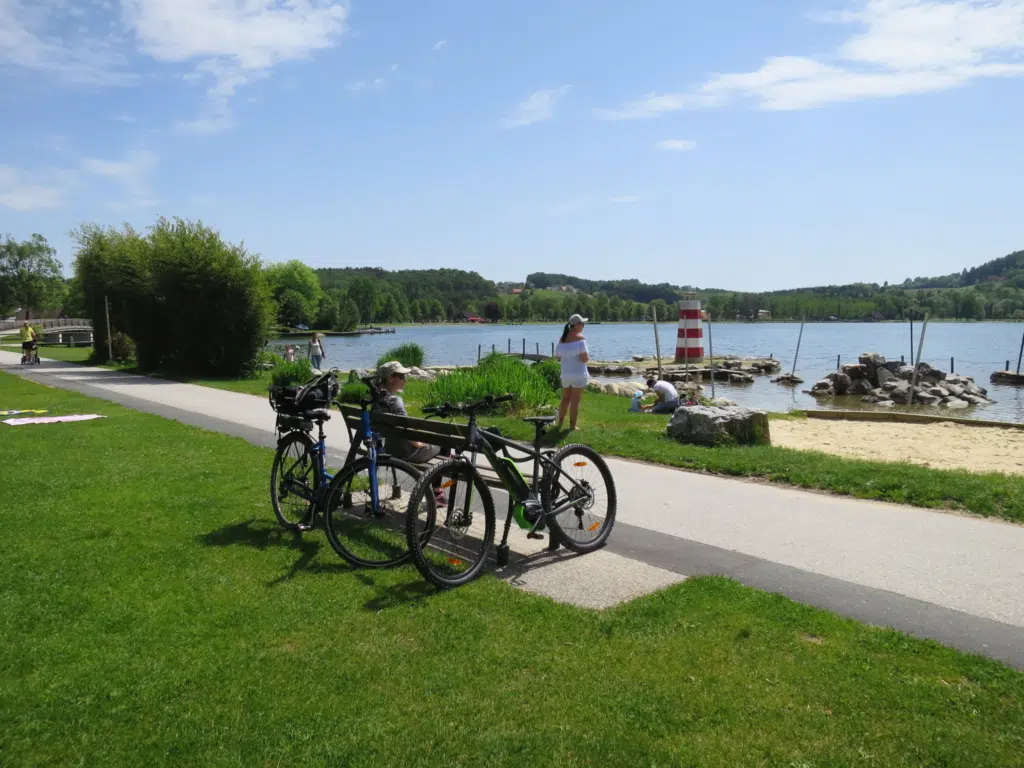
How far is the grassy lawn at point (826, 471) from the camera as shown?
687 cm

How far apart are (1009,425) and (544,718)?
14.9 meters

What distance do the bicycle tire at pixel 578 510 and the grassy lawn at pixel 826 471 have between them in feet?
9.63

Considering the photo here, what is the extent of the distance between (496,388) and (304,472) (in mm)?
7354

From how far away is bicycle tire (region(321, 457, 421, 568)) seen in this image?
206 inches

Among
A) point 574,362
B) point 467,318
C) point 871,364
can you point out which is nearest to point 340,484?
point 574,362

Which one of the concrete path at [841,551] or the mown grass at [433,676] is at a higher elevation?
the mown grass at [433,676]

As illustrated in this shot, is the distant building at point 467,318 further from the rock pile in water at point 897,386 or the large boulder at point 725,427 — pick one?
the large boulder at point 725,427

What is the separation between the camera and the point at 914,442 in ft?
40.7

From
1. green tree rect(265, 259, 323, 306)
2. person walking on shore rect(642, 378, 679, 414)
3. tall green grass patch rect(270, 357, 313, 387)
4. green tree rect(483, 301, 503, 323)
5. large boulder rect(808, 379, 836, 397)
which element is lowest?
large boulder rect(808, 379, 836, 397)

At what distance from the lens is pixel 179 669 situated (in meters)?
3.68

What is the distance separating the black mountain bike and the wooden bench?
0.49ft

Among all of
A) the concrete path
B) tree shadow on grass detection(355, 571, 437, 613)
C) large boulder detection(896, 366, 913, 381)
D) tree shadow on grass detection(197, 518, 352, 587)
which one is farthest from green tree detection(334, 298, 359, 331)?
tree shadow on grass detection(355, 571, 437, 613)

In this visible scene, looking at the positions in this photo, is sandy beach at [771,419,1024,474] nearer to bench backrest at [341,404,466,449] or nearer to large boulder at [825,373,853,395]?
bench backrest at [341,404,466,449]

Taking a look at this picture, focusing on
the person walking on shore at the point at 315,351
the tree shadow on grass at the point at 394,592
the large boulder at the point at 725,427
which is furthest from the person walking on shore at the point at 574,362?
the person walking on shore at the point at 315,351
